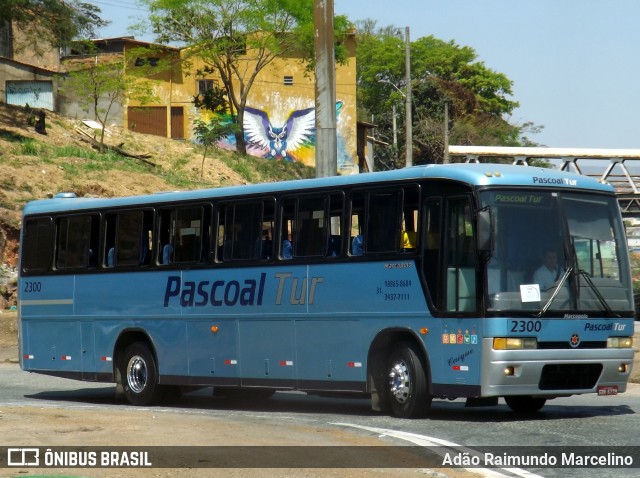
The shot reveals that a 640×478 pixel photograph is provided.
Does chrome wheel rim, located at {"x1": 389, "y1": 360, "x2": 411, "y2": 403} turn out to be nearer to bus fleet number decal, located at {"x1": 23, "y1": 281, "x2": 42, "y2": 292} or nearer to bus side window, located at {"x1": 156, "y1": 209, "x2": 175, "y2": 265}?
bus side window, located at {"x1": 156, "y1": 209, "x2": 175, "y2": 265}

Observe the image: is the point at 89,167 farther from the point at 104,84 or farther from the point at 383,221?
the point at 383,221

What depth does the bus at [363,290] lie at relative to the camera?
568 inches

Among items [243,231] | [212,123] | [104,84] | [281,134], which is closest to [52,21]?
[104,84]

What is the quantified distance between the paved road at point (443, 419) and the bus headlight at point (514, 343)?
35.1 inches

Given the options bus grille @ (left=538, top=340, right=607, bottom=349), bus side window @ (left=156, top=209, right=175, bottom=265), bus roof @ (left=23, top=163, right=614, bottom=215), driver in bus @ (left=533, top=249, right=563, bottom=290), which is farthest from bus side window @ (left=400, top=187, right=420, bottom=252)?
bus side window @ (left=156, top=209, right=175, bottom=265)

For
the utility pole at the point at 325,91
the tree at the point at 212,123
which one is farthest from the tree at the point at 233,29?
the utility pole at the point at 325,91

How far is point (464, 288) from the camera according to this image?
14.5 meters

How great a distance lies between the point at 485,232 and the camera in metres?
14.1

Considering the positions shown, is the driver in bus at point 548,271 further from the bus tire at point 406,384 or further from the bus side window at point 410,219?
the bus tire at point 406,384

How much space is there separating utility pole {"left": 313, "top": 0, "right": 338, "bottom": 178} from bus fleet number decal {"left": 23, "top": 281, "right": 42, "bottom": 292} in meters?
5.29

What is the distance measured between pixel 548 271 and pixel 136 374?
771cm

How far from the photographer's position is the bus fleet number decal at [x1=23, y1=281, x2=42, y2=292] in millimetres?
20953

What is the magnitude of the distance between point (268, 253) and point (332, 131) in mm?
5661

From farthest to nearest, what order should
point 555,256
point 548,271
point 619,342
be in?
point 619,342
point 555,256
point 548,271
